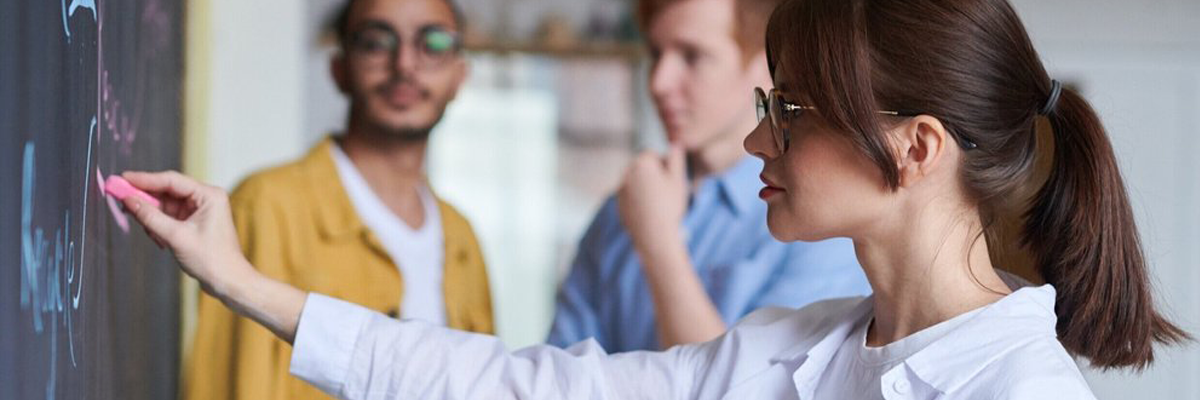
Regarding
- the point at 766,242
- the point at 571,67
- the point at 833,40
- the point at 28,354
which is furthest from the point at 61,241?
the point at 571,67

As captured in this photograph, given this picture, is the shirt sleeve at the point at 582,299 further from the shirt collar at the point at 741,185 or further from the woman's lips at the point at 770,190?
the woman's lips at the point at 770,190

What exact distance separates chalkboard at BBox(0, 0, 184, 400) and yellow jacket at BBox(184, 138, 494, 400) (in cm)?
9

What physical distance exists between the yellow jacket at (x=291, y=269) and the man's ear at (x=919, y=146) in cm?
73

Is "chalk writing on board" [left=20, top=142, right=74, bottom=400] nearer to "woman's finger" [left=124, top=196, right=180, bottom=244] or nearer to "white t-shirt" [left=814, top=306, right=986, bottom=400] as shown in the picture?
"woman's finger" [left=124, top=196, right=180, bottom=244]

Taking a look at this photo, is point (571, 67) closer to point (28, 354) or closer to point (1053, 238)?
point (1053, 238)

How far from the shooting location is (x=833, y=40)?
39.1 inches

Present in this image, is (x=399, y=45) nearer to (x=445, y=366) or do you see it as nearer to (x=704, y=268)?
(x=704, y=268)

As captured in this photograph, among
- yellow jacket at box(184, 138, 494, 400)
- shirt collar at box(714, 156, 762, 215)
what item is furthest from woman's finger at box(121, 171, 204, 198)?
shirt collar at box(714, 156, 762, 215)

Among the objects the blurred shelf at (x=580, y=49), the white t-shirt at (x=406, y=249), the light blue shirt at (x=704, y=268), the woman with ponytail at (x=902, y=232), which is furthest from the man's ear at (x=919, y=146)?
the blurred shelf at (x=580, y=49)

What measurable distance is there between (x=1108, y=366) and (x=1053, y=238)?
11 centimetres

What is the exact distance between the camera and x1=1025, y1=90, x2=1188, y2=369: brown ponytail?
1.03 m

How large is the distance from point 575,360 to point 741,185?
0.80 meters

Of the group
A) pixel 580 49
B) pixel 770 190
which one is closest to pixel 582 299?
pixel 770 190

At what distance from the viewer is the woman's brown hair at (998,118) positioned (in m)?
0.98
